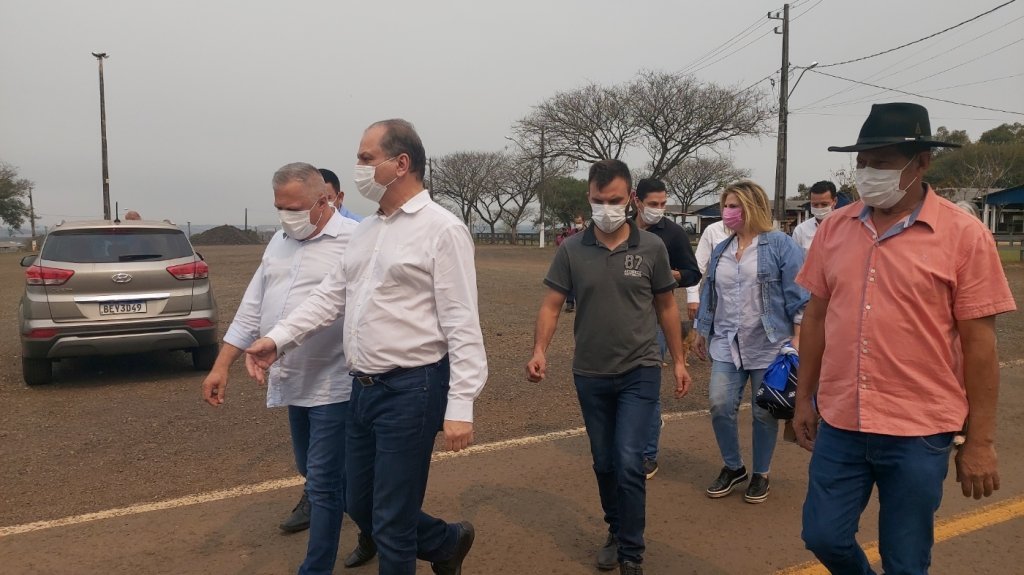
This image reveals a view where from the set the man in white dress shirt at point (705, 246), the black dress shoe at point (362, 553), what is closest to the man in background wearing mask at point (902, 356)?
the black dress shoe at point (362, 553)

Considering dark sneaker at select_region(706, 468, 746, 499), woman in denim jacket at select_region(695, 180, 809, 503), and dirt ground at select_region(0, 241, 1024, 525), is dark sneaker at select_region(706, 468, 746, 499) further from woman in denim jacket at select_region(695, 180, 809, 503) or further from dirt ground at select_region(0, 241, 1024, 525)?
dirt ground at select_region(0, 241, 1024, 525)

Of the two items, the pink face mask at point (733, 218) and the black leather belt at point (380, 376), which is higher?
the pink face mask at point (733, 218)

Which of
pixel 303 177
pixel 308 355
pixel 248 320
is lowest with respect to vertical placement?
pixel 308 355

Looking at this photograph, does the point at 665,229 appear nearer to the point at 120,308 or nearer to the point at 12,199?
the point at 120,308

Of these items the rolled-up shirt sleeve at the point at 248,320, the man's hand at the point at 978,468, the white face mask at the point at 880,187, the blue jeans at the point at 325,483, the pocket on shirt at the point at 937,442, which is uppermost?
the white face mask at the point at 880,187

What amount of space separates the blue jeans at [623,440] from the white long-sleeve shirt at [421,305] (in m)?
0.95

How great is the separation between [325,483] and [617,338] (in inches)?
57.8

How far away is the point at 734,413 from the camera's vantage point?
14.0ft

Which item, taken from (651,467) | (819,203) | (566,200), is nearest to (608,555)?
(651,467)

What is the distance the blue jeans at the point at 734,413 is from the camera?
421 centimetres

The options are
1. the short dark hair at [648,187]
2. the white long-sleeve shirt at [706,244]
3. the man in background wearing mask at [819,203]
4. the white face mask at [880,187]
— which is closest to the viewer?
the white face mask at [880,187]

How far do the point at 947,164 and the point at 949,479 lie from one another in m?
54.2

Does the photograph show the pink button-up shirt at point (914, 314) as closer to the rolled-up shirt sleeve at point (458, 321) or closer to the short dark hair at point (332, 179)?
the rolled-up shirt sleeve at point (458, 321)

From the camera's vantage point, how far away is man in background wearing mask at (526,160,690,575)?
3.33 meters
